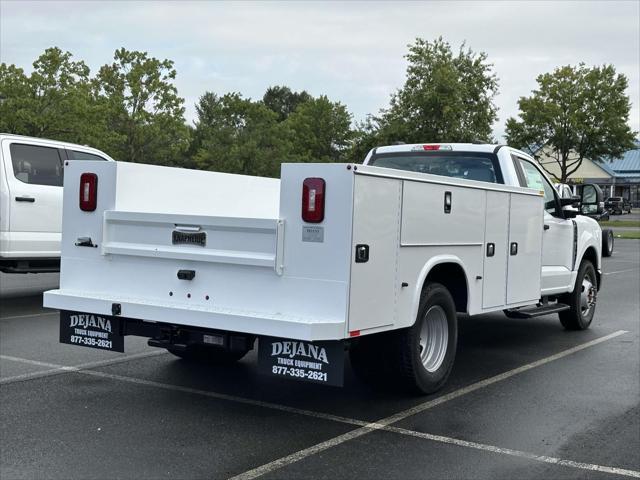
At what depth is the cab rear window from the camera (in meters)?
8.23

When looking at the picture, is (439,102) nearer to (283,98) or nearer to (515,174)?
(515,174)

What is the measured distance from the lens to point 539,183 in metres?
8.87

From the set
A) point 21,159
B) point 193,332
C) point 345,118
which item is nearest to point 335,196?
point 193,332

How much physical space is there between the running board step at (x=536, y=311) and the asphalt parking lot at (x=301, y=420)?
0.48 metres

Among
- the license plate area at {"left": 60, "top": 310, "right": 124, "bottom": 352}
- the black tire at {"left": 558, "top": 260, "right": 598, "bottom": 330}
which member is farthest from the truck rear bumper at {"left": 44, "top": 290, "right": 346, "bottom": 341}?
the black tire at {"left": 558, "top": 260, "right": 598, "bottom": 330}

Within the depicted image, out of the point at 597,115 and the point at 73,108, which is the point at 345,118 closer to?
the point at 597,115

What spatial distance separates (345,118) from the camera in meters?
60.1

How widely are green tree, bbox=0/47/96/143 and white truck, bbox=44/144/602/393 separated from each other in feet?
70.0

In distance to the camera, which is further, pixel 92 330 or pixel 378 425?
pixel 92 330

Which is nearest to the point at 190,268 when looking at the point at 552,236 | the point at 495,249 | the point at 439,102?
the point at 495,249

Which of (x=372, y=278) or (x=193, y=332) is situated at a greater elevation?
(x=372, y=278)

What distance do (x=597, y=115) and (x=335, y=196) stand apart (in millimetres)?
49652

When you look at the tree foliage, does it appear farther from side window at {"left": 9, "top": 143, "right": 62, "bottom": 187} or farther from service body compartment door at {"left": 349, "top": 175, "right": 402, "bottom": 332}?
service body compartment door at {"left": 349, "top": 175, "right": 402, "bottom": 332}

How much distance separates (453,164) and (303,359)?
3.93 meters
